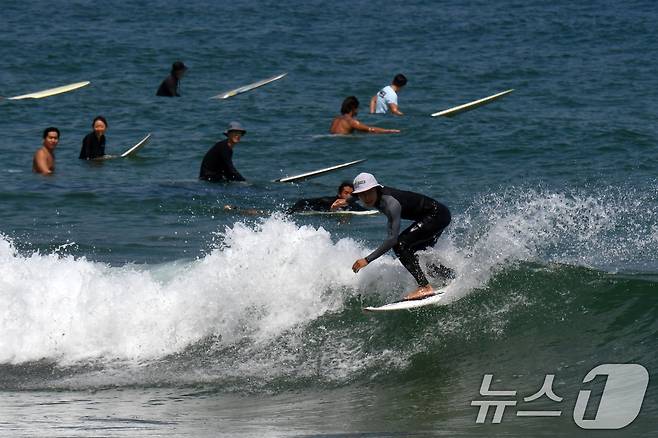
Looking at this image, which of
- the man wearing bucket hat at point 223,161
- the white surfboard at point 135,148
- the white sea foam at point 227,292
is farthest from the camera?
the white surfboard at point 135,148

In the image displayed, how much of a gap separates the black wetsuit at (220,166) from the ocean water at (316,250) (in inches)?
12.1

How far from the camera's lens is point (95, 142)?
18.5 meters

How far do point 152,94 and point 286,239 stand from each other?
48.0 ft

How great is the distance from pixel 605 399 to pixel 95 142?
12.6 metres

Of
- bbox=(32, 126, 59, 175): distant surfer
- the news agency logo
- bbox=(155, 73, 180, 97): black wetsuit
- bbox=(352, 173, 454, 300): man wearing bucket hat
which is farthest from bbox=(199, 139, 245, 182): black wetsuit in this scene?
the news agency logo

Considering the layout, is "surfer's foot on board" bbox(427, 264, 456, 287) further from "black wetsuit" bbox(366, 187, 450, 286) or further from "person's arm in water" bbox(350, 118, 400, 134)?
"person's arm in water" bbox(350, 118, 400, 134)

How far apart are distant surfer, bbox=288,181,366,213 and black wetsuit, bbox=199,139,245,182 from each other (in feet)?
7.11

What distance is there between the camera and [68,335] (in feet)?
33.4

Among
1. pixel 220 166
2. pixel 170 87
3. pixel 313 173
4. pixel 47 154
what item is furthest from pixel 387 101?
pixel 47 154

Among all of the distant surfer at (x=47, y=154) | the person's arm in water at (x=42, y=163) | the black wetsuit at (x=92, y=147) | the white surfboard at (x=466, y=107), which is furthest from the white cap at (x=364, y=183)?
the white surfboard at (x=466, y=107)

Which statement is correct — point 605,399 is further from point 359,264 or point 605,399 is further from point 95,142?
point 95,142

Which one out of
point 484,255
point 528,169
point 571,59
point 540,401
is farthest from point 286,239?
point 571,59

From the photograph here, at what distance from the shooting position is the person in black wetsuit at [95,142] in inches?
727

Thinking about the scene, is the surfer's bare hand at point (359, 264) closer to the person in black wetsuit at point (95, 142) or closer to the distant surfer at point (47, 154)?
the distant surfer at point (47, 154)
